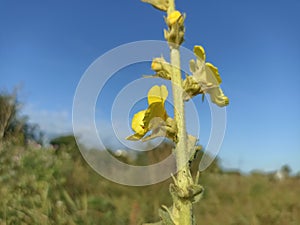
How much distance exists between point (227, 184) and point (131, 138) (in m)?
5.56

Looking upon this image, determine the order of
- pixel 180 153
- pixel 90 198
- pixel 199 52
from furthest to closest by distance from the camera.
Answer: pixel 90 198 → pixel 199 52 → pixel 180 153

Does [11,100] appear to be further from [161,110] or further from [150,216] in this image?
[161,110]

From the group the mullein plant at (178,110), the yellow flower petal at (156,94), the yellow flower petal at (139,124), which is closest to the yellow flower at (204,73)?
the mullein plant at (178,110)

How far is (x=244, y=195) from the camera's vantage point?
5715 mm

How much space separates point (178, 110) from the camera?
117 centimetres

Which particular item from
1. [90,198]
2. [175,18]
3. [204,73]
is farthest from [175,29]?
[90,198]

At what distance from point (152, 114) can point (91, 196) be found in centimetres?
327

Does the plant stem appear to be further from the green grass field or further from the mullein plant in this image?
the green grass field

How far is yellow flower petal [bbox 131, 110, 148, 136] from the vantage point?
48.9 inches

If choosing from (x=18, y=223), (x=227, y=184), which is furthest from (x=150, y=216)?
(x=227, y=184)

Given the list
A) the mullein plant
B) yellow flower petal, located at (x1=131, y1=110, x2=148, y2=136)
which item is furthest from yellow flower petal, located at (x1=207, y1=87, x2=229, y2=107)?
yellow flower petal, located at (x1=131, y1=110, x2=148, y2=136)

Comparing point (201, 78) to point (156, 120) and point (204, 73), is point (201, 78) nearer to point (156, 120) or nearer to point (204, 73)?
point (204, 73)

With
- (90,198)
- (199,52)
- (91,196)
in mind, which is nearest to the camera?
(199,52)

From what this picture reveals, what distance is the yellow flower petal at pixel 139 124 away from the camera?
1241mm
